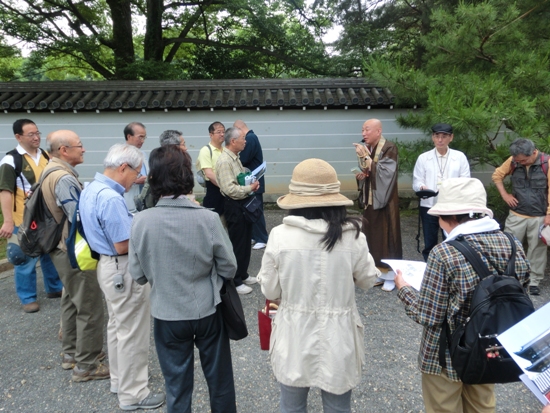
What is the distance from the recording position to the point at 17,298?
4.43 m

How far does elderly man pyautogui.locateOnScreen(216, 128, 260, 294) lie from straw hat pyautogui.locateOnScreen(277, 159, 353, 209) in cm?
220

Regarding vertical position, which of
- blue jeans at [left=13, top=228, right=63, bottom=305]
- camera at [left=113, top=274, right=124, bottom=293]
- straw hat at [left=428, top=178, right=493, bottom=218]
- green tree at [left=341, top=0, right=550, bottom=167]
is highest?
green tree at [left=341, top=0, right=550, bottom=167]

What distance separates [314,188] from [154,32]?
11.2 meters

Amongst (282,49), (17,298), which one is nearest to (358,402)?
(17,298)

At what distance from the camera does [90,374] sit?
2.92 m

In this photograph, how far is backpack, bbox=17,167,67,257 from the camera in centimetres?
299

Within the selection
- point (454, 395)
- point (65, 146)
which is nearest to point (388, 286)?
A: point (454, 395)

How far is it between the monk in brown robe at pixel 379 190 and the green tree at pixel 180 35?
285 inches

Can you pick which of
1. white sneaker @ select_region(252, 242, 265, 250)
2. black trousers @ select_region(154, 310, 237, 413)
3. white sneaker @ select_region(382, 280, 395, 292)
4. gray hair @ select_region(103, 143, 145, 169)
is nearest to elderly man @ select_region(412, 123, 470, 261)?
white sneaker @ select_region(382, 280, 395, 292)

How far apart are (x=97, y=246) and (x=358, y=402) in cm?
195

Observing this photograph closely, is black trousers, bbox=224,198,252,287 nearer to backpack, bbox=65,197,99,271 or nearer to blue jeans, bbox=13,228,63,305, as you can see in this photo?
backpack, bbox=65,197,99,271

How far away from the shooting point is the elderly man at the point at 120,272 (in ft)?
7.84

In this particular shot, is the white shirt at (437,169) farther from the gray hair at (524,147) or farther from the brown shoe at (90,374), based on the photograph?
the brown shoe at (90,374)

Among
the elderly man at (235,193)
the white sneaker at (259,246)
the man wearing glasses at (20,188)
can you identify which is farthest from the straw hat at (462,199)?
the white sneaker at (259,246)
